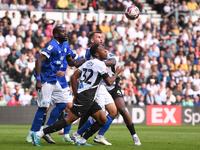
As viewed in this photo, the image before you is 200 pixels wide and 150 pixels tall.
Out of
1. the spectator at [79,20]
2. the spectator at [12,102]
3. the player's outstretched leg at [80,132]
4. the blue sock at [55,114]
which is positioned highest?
the spectator at [79,20]

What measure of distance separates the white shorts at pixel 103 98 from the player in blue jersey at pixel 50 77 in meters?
0.83

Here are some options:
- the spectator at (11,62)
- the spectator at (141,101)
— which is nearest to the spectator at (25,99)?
the spectator at (11,62)

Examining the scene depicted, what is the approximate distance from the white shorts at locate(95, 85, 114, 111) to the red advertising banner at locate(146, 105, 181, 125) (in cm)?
986

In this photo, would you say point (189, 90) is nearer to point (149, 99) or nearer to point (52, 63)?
point (149, 99)

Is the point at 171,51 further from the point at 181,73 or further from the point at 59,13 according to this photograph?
the point at 59,13

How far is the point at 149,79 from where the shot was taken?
63.4 ft

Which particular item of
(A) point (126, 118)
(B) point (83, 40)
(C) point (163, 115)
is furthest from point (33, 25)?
(A) point (126, 118)

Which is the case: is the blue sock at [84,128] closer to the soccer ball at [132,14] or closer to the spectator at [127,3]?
the soccer ball at [132,14]

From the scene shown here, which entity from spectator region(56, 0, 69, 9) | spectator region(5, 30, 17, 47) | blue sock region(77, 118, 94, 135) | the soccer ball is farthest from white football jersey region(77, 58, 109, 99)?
spectator region(56, 0, 69, 9)

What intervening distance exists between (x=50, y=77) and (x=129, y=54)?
1224 cm

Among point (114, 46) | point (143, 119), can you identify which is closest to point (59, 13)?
point (114, 46)

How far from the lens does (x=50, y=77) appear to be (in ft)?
27.5

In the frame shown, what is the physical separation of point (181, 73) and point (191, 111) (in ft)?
7.95

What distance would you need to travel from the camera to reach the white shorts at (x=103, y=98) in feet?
27.2
